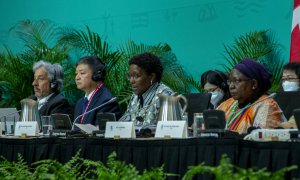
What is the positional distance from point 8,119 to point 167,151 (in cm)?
211

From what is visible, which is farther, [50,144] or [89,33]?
[89,33]

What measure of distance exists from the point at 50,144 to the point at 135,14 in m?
3.46

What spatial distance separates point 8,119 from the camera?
523 cm

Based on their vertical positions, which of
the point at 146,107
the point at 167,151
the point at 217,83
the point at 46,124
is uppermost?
the point at 217,83

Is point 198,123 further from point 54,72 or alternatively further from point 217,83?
point 54,72

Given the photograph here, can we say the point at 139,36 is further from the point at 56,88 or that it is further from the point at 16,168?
the point at 16,168

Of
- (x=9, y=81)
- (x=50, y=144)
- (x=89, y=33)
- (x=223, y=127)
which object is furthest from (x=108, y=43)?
(x=223, y=127)

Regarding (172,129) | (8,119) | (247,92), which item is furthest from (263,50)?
(172,129)

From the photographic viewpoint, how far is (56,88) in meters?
6.12

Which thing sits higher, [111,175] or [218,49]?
[218,49]

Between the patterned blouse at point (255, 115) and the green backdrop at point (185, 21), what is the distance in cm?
176

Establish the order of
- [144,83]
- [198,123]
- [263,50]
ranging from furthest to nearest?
[263,50]
[144,83]
[198,123]

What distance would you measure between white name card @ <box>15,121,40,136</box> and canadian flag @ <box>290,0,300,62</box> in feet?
7.25

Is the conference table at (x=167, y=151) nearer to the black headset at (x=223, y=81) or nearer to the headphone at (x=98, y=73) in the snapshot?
the headphone at (x=98, y=73)
